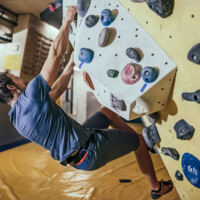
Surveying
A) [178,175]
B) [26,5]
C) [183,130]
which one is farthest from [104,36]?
[26,5]

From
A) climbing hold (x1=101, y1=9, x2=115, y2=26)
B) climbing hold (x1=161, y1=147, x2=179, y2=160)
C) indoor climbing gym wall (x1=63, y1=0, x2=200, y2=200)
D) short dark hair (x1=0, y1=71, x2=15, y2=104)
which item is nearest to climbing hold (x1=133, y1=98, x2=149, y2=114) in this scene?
indoor climbing gym wall (x1=63, y1=0, x2=200, y2=200)

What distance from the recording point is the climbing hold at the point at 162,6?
Result: 0.56 m

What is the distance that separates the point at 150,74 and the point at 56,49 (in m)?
0.63

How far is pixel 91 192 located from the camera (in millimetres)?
1530

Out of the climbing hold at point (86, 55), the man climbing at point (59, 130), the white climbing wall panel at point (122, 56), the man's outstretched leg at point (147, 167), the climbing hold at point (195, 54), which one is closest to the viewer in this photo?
the climbing hold at point (195, 54)

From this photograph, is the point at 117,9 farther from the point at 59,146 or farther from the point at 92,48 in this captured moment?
the point at 59,146

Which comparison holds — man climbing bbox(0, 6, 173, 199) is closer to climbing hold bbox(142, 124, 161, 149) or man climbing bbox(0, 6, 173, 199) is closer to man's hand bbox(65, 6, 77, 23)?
man's hand bbox(65, 6, 77, 23)

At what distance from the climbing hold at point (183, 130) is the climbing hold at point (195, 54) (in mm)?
250

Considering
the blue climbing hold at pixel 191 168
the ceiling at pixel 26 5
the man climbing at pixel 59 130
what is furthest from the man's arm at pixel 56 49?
the ceiling at pixel 26 5

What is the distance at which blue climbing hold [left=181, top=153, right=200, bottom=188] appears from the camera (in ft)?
2.26

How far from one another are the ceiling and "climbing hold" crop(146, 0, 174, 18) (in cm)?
206

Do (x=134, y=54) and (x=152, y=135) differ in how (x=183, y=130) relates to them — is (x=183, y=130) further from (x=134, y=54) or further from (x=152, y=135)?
(x=134, y=54)

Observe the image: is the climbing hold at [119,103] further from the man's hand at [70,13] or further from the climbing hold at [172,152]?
the man's hand at [70,13]

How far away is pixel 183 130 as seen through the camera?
26.9 inches
